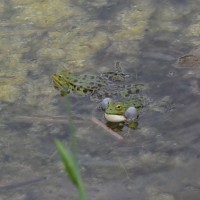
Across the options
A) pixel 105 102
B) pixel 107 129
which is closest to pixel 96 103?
pixel 105 102

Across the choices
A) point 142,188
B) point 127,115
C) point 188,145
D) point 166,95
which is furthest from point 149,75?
point 142,188

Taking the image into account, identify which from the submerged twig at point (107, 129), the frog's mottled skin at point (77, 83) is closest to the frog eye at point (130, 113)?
the submerged twig at point (107, 129)

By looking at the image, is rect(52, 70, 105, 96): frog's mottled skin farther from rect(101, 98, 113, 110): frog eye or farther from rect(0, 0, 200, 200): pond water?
rect(101, 98, 113, 110): frog eye

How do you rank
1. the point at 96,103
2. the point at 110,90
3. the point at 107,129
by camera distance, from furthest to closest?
the point at 110,90, the point at 96,103, the point at 107,129

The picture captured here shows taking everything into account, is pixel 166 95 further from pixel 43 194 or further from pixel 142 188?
pixel 43 194

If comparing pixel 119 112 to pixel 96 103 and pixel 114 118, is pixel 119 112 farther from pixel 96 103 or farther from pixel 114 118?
pixel 96 103
